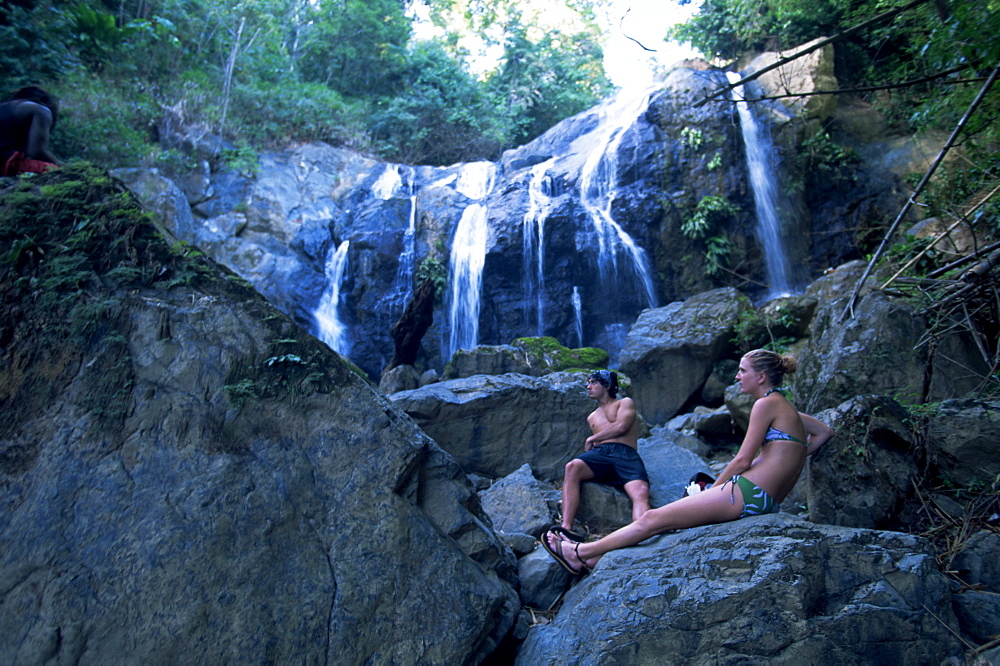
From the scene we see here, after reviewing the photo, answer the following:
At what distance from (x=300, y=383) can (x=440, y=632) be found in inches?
55.9

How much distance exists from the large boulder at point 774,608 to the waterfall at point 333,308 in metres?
12.3

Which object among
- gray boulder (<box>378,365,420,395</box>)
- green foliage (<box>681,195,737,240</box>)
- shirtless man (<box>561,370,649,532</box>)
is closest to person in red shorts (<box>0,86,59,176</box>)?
shirtless man (<box>561,370,649,532</box>)

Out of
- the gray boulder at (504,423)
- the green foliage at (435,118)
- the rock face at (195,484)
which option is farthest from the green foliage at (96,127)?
the rock face at (195,484)

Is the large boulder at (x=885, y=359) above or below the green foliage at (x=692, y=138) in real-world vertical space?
below

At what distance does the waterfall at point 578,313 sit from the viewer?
1321cm

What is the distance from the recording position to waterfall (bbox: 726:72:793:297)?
13.0 m

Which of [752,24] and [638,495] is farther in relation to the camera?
[752,24]

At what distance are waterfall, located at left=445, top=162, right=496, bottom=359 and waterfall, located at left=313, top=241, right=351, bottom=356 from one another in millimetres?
2806

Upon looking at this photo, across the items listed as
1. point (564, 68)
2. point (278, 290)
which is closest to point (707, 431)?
point (278, 290)

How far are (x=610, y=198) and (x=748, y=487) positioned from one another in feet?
38.0

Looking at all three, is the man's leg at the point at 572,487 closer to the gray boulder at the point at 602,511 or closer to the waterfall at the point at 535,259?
the gray boulder at the point at 602,511

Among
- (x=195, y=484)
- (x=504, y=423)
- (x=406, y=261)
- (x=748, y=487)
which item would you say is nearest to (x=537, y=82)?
(x=406, y=261)

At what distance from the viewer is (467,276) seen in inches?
558

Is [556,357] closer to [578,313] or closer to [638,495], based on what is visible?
[578,313]
